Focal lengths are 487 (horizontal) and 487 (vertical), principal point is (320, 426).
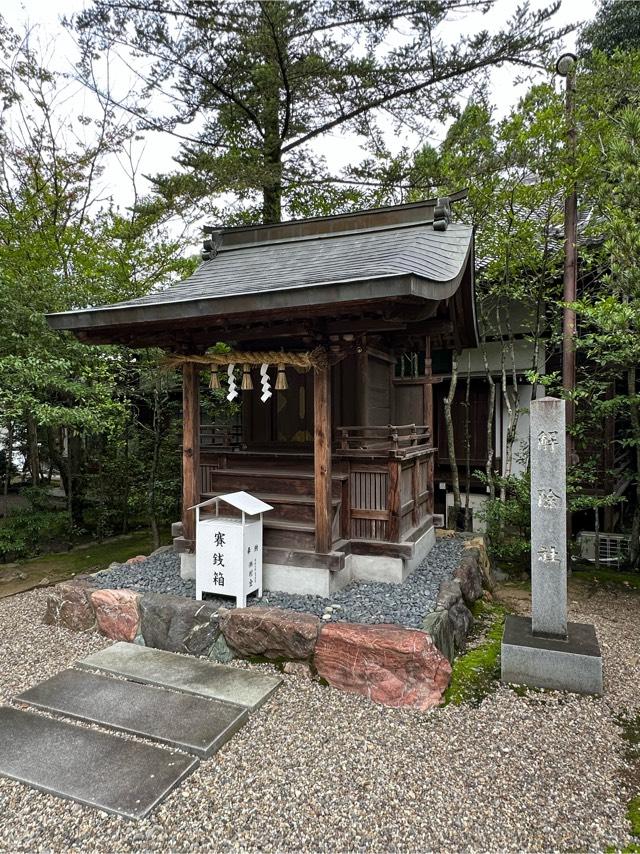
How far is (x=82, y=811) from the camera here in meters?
2.74

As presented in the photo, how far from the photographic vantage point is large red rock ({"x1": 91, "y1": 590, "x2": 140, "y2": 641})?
16.0 feet

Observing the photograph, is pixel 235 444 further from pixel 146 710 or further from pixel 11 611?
pixel 146 710

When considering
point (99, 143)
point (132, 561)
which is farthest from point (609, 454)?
point (99, 143)

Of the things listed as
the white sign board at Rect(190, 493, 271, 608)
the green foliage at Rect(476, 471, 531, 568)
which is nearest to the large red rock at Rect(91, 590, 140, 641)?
the white sign board at Rect(190, 493, 271, 608)

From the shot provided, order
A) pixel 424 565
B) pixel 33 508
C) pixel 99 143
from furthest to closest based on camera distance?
pixel 99 143 < pixel 33 508 < pixel 424 565

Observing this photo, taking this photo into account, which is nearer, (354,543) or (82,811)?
(82,811)

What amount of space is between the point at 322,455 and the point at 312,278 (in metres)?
1.73

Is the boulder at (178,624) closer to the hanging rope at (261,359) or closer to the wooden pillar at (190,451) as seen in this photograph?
the wooden pillar at (190,451)

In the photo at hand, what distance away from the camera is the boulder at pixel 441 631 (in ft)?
13.4

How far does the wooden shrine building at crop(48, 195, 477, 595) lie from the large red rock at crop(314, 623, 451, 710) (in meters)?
0.98

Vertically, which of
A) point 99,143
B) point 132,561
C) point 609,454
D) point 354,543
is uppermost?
point 99,143

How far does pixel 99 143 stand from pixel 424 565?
10770 millimetres

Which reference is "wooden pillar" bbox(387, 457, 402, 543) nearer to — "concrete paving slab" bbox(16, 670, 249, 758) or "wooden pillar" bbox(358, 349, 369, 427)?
"wooden pillar" bbox(358, 349, 369, 427)

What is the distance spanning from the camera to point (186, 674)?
13.8ft
